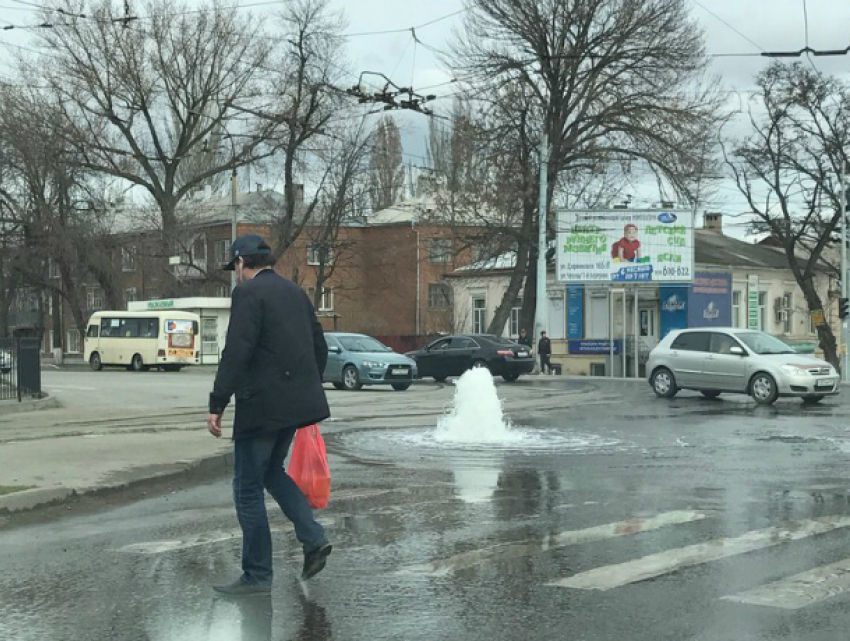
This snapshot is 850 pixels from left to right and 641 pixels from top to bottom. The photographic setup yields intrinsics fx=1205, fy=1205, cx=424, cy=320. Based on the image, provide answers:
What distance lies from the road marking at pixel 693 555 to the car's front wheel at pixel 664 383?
17307 mm

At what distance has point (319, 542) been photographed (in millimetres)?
6727

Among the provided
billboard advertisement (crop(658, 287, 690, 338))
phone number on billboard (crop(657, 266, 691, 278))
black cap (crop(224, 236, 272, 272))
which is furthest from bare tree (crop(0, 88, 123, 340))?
black cap (crop(224, 236, 272, 272))

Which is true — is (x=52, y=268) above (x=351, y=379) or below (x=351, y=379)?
above

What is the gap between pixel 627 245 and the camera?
145 feet

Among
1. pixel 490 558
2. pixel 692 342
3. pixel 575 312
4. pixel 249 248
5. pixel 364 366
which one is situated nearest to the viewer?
pixel 249 248

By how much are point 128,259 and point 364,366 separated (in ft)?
101

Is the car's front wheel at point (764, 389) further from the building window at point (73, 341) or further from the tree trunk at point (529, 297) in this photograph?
the building window at point (73, 341)

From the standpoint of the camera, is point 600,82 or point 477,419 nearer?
point 477,419

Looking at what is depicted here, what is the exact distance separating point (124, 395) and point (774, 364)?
1453cm

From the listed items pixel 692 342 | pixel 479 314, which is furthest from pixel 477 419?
pixel 479 314

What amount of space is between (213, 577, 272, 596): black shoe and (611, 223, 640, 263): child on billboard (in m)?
38.7

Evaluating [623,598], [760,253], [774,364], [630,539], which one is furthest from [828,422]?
[760,253]

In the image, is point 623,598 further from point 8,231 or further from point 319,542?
point 8,231

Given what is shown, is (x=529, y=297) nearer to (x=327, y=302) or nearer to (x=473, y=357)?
(x=473, y=357)
